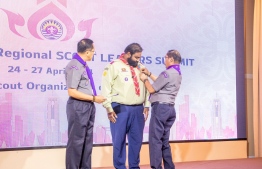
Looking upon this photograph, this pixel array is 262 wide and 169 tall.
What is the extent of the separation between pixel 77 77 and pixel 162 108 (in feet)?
3.38

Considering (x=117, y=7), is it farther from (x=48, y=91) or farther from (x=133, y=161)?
(x=133, y=161)

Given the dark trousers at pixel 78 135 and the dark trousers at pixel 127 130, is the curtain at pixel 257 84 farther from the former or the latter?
the dark trousers at pixel 78 135

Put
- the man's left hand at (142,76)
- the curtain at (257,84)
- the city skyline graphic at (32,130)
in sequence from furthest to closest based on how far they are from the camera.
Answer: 1. the curtain at (257,84)
2. the city skyline graphic at (32,130)
3. the man's left hand at (142,76)

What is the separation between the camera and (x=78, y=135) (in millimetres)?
3631

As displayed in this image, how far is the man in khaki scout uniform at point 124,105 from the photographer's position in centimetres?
425

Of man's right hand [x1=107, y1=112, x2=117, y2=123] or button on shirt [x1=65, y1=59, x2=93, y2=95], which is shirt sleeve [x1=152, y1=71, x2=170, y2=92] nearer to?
man's right hand [x1=107, y1=112, x2=117, y2=123]

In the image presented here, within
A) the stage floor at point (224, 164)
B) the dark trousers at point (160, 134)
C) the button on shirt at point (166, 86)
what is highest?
the button on shirt at point (166, 86)

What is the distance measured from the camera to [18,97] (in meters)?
4.71

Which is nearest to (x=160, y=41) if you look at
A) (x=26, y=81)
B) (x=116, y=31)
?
(x=116, y=31)

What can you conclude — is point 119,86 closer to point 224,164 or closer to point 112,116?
point 112,116

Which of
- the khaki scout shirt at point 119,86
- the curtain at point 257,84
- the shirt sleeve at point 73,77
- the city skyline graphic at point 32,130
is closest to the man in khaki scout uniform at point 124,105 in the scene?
the khaki scout shirt at point 119,86

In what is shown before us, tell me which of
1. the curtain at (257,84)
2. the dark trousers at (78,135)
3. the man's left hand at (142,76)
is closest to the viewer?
the dark trousers at (78,135)

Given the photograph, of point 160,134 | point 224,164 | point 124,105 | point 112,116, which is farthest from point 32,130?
point 224,164

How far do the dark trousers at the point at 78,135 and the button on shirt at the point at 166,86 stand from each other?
0.85 meters
